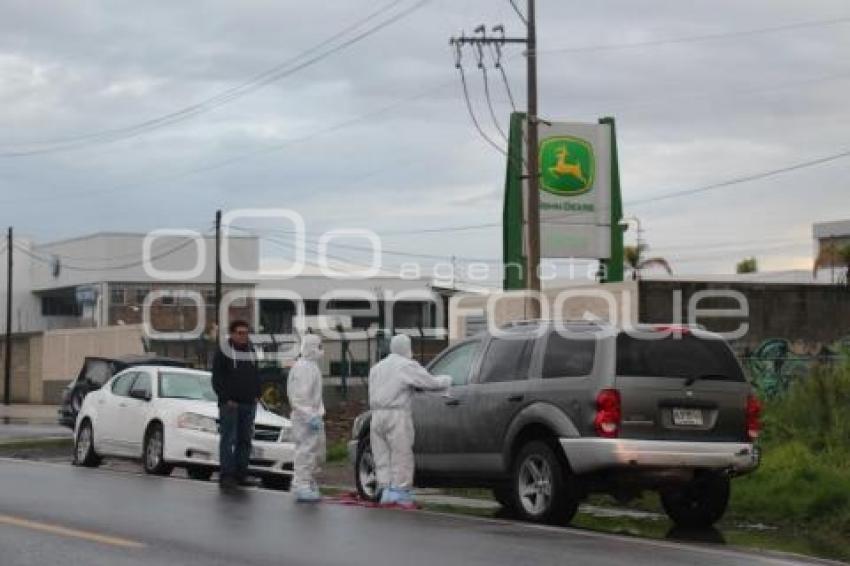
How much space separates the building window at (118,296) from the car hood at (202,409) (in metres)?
A: 61.8

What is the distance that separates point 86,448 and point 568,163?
64.1ft

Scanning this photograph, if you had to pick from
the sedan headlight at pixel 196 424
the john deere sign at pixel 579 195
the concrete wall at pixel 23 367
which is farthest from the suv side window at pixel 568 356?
the concrete wall at pixel 23 367

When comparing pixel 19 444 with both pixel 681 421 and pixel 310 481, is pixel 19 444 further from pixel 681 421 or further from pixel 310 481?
pixel 681 421

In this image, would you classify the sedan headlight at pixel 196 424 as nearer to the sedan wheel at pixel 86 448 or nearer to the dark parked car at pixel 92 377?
the sedan wheel at pixel 86 448

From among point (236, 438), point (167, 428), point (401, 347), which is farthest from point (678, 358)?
point (167, 428)

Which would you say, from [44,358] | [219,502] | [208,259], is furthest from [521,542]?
[208,259]

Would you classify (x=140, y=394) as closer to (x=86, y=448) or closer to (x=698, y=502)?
(x=86, y=448)

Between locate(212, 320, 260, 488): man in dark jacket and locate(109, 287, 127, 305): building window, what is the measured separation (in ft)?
210

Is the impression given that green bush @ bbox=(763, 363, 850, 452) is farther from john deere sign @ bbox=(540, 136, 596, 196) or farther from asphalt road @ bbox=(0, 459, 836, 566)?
john deere sign @ bbox=(540, 136, 596, 196)

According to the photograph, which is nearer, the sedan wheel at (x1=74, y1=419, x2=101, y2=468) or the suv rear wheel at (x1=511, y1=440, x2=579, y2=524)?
the suv rear wheel at (x1=511, y1=440, x2=579, y2=524)

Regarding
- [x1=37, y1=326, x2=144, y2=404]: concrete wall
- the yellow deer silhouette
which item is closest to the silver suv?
the yellow deer silhouette

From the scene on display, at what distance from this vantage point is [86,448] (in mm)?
19047

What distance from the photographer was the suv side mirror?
1786cm

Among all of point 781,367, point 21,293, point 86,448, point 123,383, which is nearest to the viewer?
point 123,383
